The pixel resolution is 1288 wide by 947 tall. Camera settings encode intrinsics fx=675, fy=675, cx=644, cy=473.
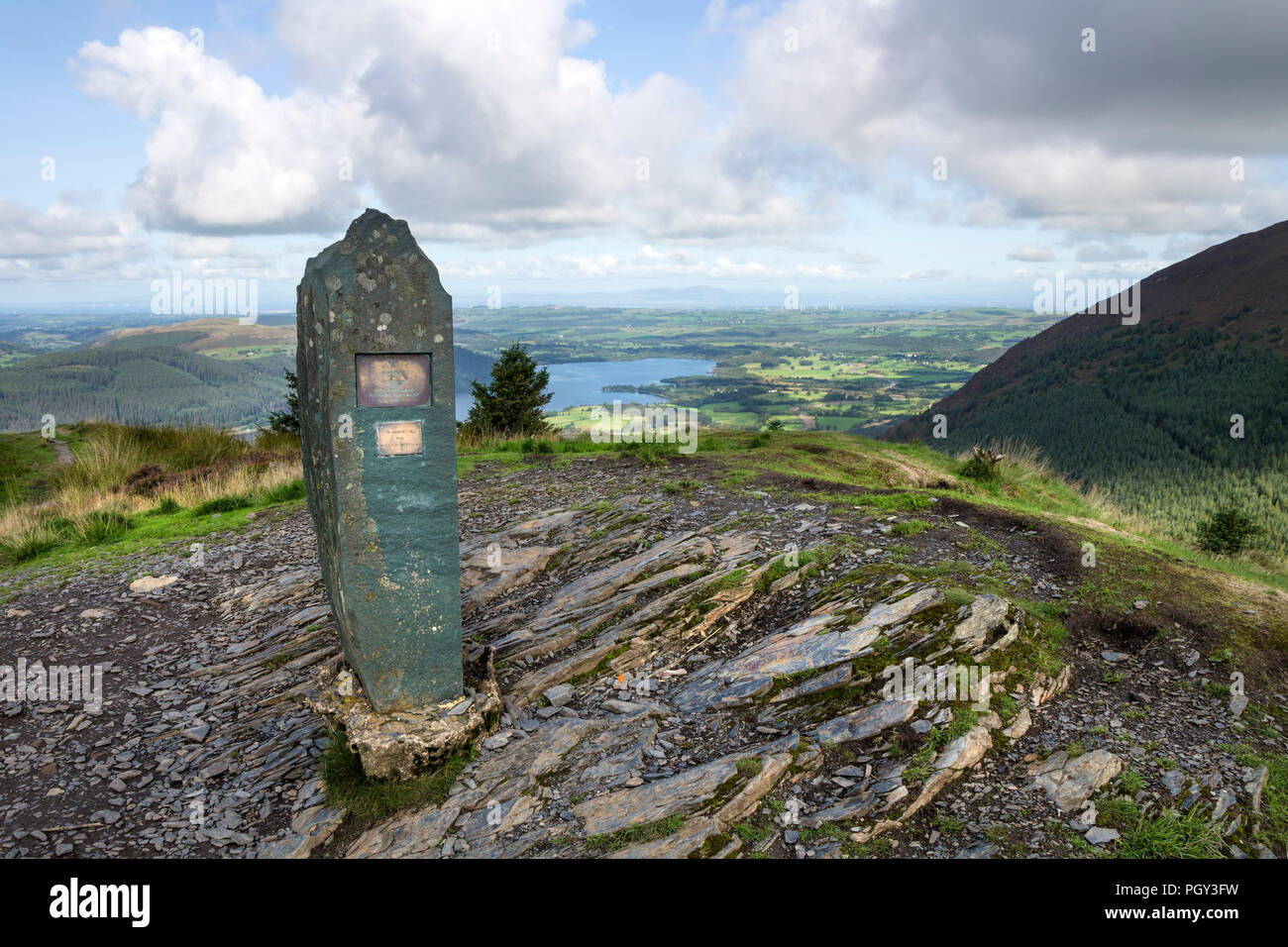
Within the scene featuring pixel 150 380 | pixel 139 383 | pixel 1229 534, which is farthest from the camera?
pixel 150 380

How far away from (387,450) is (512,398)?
16351 mm

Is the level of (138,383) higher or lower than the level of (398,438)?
higher

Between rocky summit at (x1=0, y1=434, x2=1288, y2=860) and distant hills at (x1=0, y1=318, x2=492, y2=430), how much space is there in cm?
11424

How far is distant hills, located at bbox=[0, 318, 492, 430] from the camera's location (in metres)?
116

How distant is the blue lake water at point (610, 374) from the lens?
6872 centimetres

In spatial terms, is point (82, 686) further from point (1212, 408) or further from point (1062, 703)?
point (1212, 408)

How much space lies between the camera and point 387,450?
4.82 meters

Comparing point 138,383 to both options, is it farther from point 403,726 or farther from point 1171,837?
point 1171,837

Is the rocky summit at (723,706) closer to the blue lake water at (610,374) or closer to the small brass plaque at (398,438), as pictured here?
the small brass plaque at (398,438)
